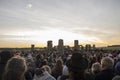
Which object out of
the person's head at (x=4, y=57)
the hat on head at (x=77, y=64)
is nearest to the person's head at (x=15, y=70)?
the hat on head at (x=77, y=64)

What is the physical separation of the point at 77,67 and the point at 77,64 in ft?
0.17

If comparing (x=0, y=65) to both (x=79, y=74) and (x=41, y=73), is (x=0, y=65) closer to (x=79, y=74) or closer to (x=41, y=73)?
(x=41, y=73)

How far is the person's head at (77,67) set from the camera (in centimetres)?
424

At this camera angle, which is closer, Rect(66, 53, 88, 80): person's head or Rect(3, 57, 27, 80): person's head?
Rect(66, 53, 88, 80): person's head

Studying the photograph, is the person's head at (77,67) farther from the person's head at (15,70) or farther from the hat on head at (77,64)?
the person's head at (15,70)

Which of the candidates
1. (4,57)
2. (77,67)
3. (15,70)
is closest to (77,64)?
(77,67)

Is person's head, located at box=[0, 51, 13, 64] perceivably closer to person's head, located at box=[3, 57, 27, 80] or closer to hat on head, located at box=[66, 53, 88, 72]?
person's head, located at box=[3, 57, 27, 80]

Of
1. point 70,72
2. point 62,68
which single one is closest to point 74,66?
point 70,72

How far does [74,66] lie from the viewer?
14.0 feet

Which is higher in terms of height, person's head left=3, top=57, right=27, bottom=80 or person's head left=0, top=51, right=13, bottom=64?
person's head left=0, top=51, right=13, bottom=64

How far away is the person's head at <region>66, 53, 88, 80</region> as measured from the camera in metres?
4.24

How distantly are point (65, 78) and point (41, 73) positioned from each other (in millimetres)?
1847

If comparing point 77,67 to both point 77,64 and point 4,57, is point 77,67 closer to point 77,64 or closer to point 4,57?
point 77,64

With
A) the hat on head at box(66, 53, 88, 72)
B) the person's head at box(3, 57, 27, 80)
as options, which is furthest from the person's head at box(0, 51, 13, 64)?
the hat on head at box(66, 53, 88, 72)
